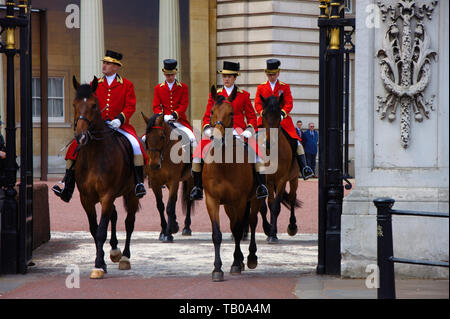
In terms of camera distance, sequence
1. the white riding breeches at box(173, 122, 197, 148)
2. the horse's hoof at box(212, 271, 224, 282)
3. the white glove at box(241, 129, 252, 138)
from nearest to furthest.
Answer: the horse's hoof at box(212, 271, 224, 282) < the white glove at box(241, 129, 252, 138) < the white riding breeches at box(173, 122, 197, 148)

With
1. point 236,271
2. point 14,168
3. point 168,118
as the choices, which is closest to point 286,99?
point 168,118

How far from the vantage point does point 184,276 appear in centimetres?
1043

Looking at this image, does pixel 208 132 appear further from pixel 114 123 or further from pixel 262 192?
pixel 114 123

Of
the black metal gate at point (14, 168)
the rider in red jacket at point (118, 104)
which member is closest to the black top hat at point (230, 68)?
the rider in red jacket at point (118, 104)

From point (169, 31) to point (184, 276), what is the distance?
21127mm

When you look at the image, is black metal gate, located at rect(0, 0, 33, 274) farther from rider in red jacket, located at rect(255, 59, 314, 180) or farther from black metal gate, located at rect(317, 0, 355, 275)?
rider in red jacket, located at rect(255, 59, 314, 180)

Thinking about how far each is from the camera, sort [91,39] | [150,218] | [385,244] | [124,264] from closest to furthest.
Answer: [385,244], [124,264], [150,218], [91,39]

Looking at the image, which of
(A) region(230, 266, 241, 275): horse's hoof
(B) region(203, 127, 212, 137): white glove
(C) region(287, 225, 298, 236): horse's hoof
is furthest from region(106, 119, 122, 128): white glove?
(C) region(287, 225, 298, 236): horse's hoof

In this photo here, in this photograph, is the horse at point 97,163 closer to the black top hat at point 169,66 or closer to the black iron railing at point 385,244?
the black iron railing at point 385,244

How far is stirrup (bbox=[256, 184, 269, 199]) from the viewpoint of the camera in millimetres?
10773

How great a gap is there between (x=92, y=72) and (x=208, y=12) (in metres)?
4.94

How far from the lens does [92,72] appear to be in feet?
96.3

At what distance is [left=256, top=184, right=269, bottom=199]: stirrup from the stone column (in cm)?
1924
